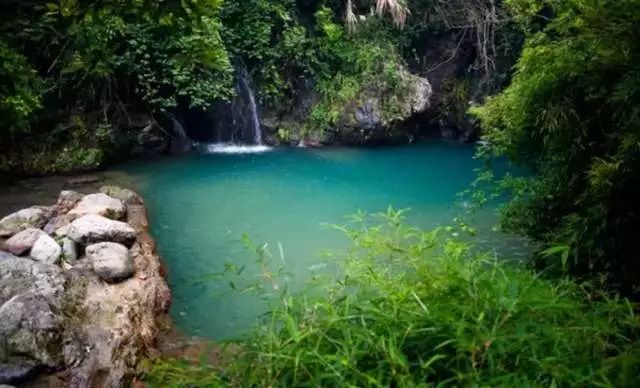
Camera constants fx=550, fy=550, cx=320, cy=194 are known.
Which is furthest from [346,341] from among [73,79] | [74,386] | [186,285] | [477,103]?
[477,103]

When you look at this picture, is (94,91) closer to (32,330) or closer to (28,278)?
(28,278)

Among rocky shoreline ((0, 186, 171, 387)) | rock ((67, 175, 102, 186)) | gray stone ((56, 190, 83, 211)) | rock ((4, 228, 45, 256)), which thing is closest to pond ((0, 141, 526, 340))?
rock ((67, 175, 102, 186))

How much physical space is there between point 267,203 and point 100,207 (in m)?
2.51

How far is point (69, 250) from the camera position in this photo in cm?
479

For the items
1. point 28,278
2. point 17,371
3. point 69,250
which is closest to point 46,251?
point 69,250

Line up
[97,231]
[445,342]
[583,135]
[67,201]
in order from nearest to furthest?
[445,342], [583,135], [97,231], [67,201]

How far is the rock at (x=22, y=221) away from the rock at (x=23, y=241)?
1.29 ft

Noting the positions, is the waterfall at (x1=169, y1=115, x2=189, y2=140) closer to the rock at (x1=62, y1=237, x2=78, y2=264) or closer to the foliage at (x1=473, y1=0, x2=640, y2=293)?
the rock at (x1=62, y1=237, x2=78, y2=264)

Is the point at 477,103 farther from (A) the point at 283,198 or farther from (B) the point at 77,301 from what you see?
(B) the point at 77,301

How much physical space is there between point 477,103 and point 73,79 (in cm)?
831

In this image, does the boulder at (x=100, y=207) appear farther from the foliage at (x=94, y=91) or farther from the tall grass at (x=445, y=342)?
the tall grass at (x=445, y=342)

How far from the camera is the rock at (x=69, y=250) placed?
186 inches

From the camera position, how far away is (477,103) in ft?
40.7

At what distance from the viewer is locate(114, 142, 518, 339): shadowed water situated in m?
5.01
